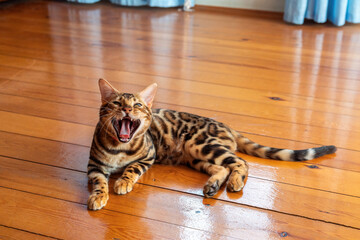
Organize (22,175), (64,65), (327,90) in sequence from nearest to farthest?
1. (22,175)
2. (327,90)
3. (64,65)

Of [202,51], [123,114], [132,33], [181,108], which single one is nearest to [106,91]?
[123,114]

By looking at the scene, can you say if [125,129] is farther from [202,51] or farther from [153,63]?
[202,51]

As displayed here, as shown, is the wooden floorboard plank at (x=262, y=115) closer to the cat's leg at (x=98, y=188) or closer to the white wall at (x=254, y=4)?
the cat's leg at (x=98, y=188)

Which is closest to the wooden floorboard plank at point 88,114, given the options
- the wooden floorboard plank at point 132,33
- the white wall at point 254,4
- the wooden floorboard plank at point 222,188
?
the wooden floorboard plank at point 222,188

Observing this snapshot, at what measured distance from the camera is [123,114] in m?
1.83

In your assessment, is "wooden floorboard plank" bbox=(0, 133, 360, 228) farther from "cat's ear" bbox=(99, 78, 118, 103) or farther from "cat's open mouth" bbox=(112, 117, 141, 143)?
"cat's ear" bbox=(99, 78, 118, 103)

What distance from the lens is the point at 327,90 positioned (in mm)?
2980

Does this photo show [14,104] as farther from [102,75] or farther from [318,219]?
[318,219]

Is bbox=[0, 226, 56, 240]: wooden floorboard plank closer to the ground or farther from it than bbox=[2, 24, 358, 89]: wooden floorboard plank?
closer to the ground

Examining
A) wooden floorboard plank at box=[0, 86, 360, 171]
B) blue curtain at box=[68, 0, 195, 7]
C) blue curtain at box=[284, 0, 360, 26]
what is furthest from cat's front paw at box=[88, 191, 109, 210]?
blue curtain at box=[68, 0, 195, 7]

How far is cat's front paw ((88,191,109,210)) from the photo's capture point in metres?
1.76

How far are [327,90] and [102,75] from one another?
152 centimetres

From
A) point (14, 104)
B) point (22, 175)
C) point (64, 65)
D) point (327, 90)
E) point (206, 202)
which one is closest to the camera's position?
point (206, 202)

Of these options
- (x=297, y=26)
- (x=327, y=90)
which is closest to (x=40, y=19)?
(x=297, y=26)
